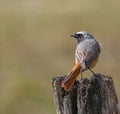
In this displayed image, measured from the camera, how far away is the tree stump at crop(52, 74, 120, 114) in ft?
24.2

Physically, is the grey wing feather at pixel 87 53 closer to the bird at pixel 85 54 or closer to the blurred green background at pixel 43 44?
the bird at pixel 85 54

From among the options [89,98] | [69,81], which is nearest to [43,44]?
[69,81]

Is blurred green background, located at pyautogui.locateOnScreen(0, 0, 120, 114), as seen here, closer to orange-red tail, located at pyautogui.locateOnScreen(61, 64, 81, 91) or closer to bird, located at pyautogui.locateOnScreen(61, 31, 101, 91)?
bird, located at pyautogui.locateOnScreen(61, 31, 101, 91)

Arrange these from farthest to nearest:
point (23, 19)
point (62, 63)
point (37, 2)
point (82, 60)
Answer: point (37, 2)
point (23, 19)
point (62, 63)
point (82, 60)

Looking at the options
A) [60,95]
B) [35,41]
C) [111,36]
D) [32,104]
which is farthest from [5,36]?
[60,95]

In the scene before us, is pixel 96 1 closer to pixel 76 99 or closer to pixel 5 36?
pixel 5 36

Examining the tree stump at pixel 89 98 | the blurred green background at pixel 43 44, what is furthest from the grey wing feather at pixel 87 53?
the blurred green background at pixel 43 44

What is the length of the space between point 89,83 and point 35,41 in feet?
38.5

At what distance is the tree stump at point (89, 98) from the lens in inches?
291

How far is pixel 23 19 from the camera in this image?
2089 centimetres

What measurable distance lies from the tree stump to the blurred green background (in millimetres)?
6715

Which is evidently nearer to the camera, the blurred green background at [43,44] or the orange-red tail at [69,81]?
the orange-red tail at [69,81]

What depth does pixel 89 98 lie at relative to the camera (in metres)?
7.39

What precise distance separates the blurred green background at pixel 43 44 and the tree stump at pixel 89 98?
264 inches
